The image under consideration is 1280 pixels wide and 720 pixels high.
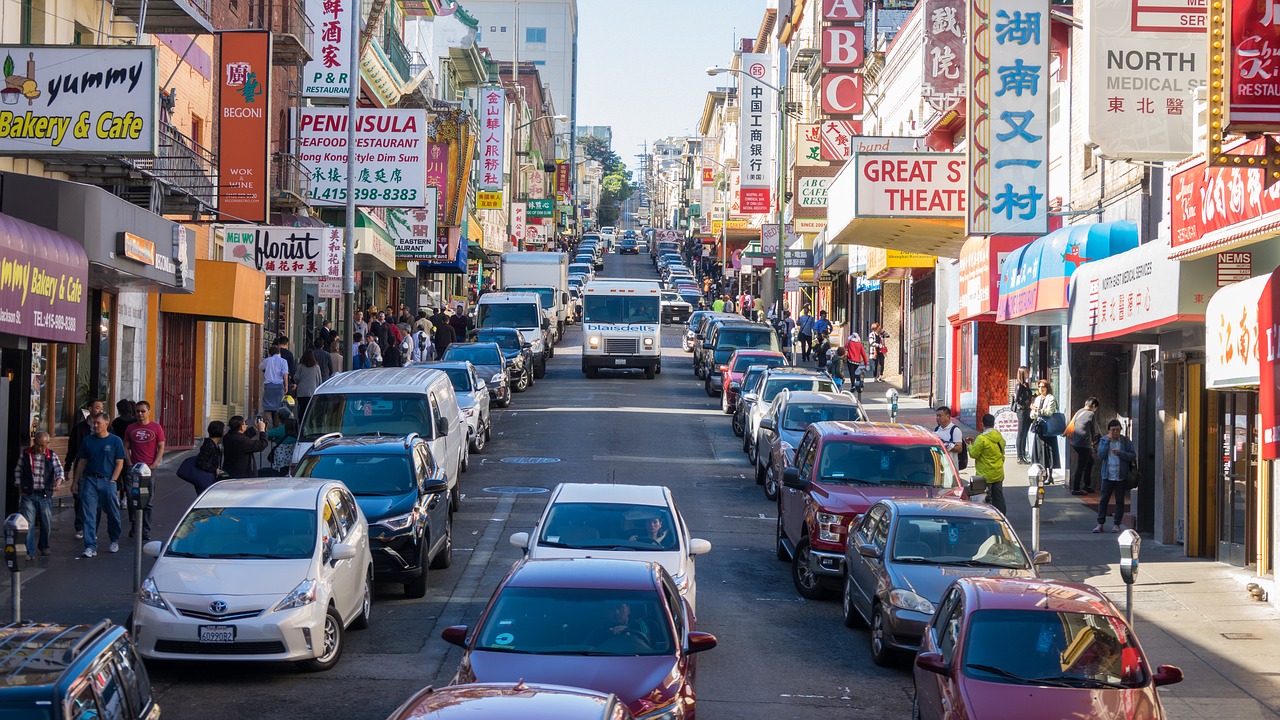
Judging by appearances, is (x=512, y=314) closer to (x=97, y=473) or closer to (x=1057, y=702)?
(x=97, y=473)

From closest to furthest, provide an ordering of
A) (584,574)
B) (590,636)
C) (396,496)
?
(590,636), (584,574), (396,496)

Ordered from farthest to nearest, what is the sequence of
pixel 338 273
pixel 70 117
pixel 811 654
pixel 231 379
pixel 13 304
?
1. pixel 231 379
2. pixel 338 273
3. pixel 70 117
4. pixel 13 304
5. pixel 811 654

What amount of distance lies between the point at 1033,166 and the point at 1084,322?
166 inches

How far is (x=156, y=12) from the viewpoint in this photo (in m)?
22.1

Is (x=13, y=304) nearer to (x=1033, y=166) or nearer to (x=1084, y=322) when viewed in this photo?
(x=1084, y=322)

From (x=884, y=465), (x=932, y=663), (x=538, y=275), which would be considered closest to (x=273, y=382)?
(x=884, y=465)

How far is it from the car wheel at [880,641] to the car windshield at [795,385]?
14712 millimetres

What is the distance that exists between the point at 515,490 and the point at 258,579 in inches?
454

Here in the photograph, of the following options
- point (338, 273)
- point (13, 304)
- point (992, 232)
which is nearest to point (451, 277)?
point (338, 273)

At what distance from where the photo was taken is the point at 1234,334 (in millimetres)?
15672

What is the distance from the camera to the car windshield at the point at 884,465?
17828mm

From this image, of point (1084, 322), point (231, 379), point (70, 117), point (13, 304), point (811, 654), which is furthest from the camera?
point (231, 379)

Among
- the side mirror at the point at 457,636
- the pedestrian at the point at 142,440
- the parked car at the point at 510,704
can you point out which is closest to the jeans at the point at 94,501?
the pedestrian at the point at 142,440

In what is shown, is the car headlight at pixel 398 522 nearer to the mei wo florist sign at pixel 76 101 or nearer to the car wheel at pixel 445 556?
the car wheel at pixel 445 556
